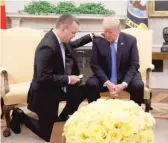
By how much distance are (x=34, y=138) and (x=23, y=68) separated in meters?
0.83

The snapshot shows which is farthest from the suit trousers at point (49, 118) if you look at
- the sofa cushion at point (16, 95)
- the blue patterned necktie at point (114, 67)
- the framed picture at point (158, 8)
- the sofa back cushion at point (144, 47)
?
the framed picture at point (158, 8)

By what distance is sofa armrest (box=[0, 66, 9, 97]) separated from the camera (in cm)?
338

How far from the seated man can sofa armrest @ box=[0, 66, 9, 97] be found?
0.81 meters

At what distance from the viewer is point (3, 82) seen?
3447 mm

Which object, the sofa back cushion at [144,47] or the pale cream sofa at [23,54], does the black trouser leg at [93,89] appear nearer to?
the pale cream sofa at [23,54]

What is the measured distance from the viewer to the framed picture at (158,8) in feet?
17.5

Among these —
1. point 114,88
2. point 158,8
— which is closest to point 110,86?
point 114,88

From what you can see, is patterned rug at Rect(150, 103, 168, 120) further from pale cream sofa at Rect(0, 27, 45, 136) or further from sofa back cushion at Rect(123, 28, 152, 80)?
pale cream sofa at Rect(0, 27, 45, 136)

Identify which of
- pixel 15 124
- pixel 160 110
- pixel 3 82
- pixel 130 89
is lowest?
pixel 160 110

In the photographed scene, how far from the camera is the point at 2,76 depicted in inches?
137

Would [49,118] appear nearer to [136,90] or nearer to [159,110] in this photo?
[136,90]

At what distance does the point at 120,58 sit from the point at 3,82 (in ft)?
3.94

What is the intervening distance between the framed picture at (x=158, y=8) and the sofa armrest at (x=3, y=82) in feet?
9.04

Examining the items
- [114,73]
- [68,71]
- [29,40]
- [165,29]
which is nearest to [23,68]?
[29,40]
